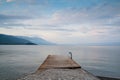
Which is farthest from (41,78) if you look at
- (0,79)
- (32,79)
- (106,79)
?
(106,79)

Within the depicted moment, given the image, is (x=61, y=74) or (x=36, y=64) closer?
(x=61, y=74)

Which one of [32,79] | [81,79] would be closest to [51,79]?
[32,79]

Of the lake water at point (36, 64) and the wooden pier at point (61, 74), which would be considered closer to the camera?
the wooden pier at point (61, 74)

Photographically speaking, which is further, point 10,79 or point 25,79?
point 10,79

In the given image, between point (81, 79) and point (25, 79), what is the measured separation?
3.99 m

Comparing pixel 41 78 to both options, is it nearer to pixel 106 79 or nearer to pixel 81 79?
pixel 81 79

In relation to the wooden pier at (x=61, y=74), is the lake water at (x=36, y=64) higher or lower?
lower

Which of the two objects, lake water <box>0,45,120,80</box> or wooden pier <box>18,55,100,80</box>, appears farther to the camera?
lake water <box>0,45,120,80</box>

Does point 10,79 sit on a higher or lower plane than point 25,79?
lower

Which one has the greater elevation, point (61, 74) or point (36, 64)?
point (61, 74)

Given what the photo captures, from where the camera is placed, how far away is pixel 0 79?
63.6 ft

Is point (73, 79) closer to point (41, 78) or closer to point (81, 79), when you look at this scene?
point (81, 79)

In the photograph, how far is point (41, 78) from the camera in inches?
424

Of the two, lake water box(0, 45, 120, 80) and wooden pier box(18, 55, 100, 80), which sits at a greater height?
wooden pier box(18, 55, 100, 80)
